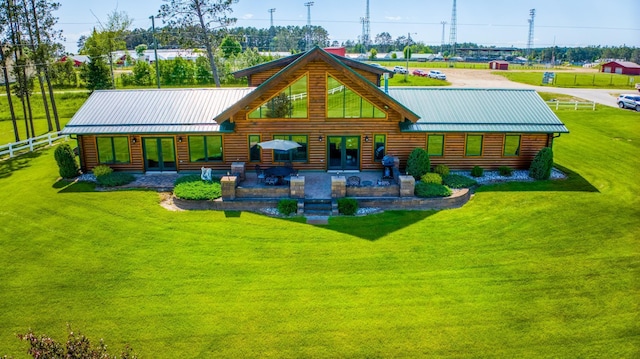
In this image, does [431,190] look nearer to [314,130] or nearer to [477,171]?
[477,171]

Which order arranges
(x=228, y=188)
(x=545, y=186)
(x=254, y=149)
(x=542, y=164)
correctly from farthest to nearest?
(x=254, y=149)
(x=542, y=164)
(x=545, y=186)
(x=228, y=188)

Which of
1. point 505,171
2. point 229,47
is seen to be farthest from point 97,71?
point 505,171

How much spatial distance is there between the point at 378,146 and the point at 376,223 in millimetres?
6625

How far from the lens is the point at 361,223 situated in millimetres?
19547

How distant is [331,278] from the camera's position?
49.9 feet

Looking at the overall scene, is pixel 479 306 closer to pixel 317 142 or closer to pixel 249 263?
pixel 249 263

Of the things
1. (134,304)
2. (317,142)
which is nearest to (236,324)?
(134,304)

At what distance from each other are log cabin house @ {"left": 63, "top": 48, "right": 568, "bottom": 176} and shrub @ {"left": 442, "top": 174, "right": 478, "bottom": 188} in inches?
62.9

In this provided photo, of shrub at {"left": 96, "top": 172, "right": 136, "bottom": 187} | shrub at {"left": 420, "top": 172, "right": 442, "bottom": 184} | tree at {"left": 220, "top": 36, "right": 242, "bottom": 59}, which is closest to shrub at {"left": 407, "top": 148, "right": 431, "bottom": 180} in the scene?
shrub at {"left": 420, "top": 172, "right": 442, "bottom": 184}

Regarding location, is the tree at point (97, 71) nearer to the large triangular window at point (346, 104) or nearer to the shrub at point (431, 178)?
the large triangular window at point (346, 104)

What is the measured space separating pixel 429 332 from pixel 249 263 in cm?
634

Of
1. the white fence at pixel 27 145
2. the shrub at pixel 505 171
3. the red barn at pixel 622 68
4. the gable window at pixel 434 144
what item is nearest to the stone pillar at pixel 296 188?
the gable window at pixel 434 144

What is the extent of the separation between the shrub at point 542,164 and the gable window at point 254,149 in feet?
45.4

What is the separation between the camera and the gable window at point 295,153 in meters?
24.9
